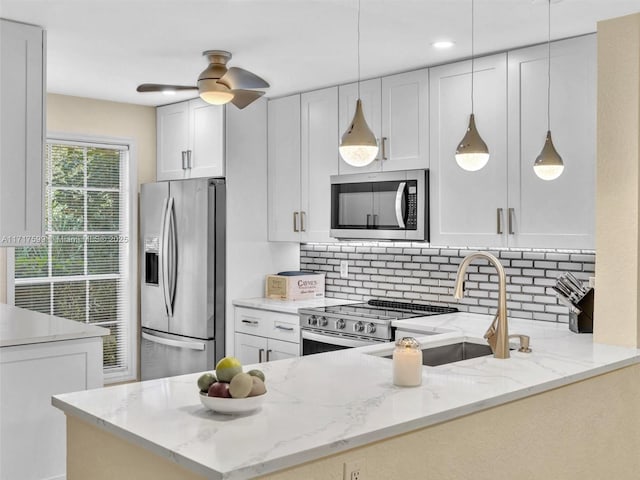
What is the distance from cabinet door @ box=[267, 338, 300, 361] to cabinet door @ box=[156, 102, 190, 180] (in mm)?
1526

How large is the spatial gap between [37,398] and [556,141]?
9.62 ft

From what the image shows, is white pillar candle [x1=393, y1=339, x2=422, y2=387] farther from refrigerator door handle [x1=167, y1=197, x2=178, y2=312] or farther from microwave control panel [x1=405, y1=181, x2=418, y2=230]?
refrigerator door handle [x1=167, y1=197, x2=178, y2=312]

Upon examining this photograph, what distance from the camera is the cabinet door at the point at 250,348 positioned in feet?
15.6

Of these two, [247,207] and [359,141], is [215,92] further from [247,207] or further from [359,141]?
[247,207]

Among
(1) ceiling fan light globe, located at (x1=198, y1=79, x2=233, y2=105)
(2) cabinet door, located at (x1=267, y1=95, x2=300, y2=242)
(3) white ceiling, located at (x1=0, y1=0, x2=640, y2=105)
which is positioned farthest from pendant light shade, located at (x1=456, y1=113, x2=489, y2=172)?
(2) cabinet door, located at (x1=267, y1=95, x2=300, y2=242)

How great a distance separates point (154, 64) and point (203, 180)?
1.01m

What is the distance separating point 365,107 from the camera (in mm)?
4496

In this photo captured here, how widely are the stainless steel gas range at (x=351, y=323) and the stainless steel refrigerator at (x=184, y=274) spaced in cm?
79

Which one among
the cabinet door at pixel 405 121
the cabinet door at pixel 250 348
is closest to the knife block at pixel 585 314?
the cabinet door at pixel 405 121

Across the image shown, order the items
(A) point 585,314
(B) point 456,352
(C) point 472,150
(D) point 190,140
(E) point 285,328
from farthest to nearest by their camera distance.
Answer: (D) point 190,140
(E) point 285,328
(A) point 585,314
(B) point 456,352
(C) point 472,150

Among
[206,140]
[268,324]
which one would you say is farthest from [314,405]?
[206,140]

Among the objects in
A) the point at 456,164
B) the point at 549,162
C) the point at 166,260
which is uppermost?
the point at 456,164

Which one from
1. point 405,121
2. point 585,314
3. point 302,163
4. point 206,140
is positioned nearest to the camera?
point 585,314

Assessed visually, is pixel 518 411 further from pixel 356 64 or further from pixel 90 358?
pixel 356 64
